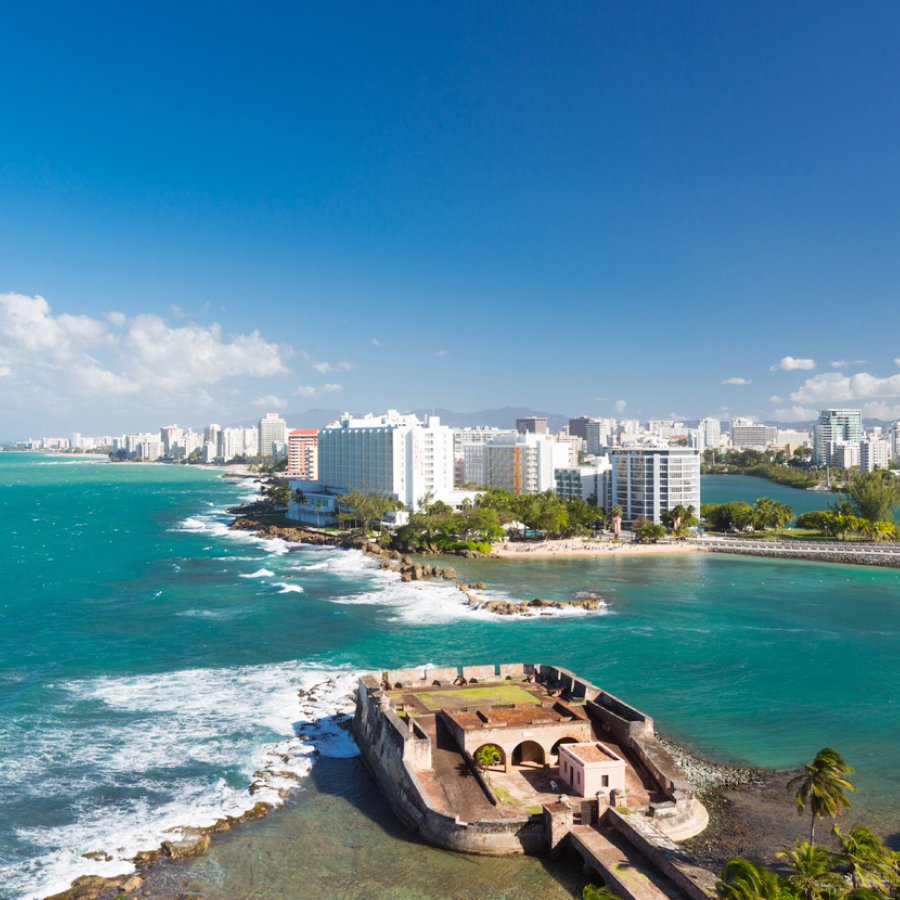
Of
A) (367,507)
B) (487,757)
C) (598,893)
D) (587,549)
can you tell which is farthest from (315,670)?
(367,507)

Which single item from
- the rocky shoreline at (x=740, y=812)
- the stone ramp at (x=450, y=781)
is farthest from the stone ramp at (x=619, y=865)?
the stone ramp at (x=450, y=781)

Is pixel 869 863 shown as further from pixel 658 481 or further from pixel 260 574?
pixel 658 481

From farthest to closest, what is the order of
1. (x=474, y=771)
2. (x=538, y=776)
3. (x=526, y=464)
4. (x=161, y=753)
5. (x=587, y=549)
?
1. (x=526, y=464)
2. (x=587, y=549)
3. (x=161, y=753)
4. (x=538, y=776)
5. (x=474, y=771)

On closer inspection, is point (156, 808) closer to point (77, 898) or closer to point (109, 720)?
point (77, 898)

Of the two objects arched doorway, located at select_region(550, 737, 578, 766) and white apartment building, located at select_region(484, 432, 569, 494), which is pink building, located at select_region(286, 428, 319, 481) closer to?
white apartment building, located at select_region(484, 432, 569, 494)

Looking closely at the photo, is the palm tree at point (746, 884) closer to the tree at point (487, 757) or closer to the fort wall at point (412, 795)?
the fort wall at point (412, 795)

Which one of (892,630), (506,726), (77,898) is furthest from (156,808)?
(892,630)
